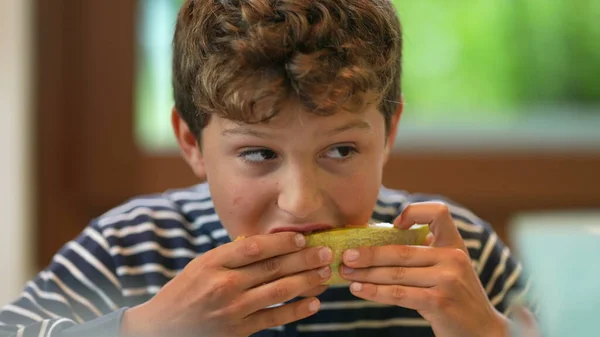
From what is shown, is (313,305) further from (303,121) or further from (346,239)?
(303,121)

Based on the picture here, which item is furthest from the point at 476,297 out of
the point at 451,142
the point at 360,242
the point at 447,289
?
the point at 451,142

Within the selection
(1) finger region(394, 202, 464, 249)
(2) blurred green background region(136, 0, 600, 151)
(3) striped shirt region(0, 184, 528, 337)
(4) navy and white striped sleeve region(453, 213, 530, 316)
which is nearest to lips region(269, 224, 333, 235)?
(1) finger region(394, 202, 464, 249)

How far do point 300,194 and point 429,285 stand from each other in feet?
0.65

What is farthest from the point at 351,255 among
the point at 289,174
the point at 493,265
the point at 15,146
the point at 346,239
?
the point at 15,146

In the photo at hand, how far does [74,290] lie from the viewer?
117 cm

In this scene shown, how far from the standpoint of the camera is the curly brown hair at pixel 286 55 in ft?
2.99

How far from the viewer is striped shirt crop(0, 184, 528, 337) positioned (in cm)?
116

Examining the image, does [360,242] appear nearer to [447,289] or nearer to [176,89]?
[447,289]

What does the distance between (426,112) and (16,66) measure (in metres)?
1.21

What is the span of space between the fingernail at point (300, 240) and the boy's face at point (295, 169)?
24mm

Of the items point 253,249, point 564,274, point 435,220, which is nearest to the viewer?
point 564,274

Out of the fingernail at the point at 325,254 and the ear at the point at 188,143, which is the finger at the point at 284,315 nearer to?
the fingernail at the point at 325,254

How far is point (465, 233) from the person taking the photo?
126 cm

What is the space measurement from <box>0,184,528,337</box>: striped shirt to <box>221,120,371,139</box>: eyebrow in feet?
0.95
